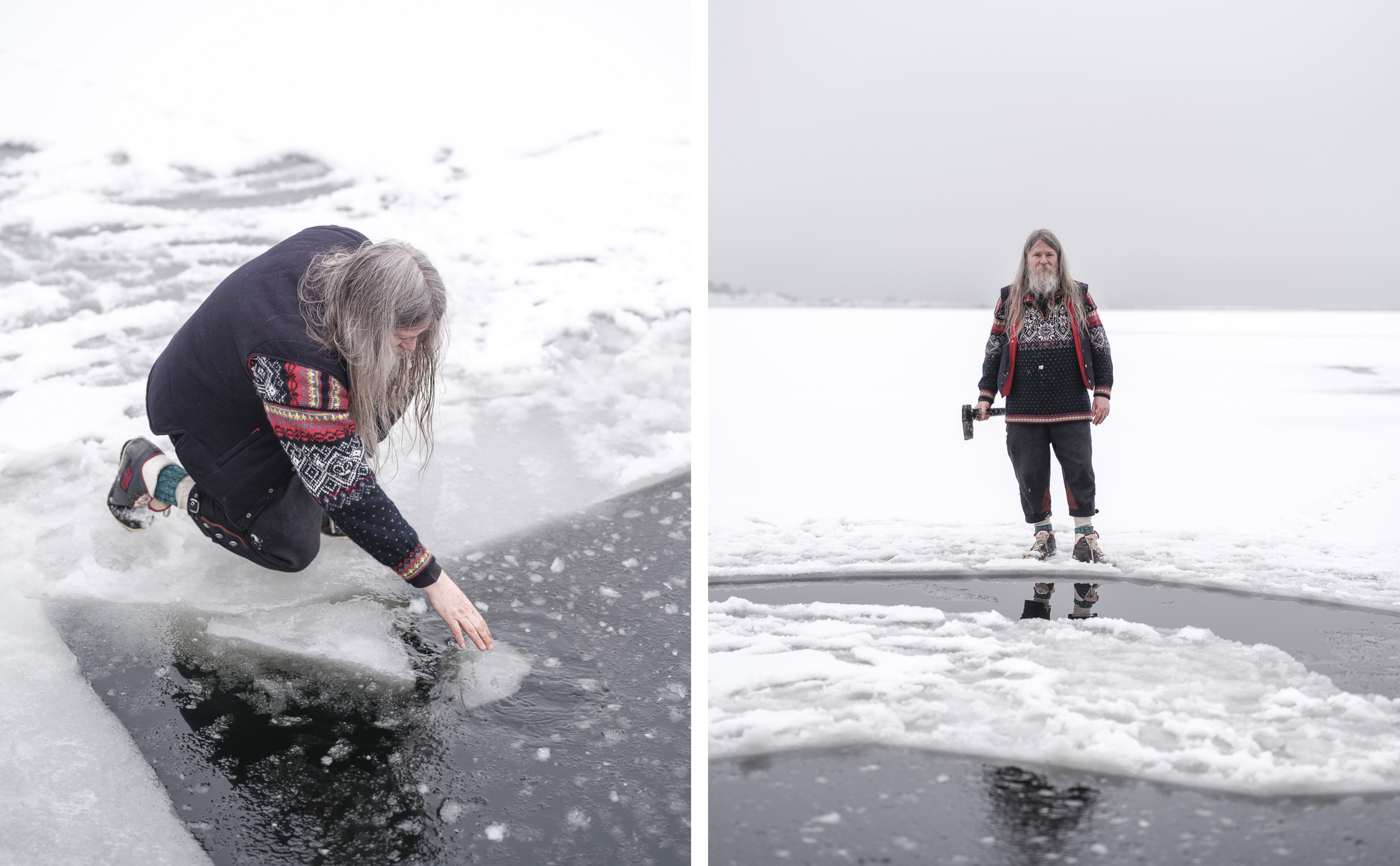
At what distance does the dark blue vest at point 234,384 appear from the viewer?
6.07 feet

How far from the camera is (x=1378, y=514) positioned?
3355mm

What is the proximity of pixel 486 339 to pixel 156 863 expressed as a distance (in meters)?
2.57

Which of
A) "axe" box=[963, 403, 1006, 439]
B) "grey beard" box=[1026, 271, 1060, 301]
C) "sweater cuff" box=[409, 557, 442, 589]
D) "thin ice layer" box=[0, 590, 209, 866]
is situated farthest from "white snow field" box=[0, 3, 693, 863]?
"grey beard" box=[1026, 271, 1060, 301]

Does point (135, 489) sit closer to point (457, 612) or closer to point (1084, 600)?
point (457, 612)

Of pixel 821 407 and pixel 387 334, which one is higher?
pixel 387 334

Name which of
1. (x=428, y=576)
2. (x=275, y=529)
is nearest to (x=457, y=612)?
(x=428, y=576)

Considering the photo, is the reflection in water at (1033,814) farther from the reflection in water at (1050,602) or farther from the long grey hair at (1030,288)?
the long grey hair at (1030,288)

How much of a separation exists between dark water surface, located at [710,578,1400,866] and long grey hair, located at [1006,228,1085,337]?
1.51 meters

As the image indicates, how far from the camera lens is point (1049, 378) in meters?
2.81

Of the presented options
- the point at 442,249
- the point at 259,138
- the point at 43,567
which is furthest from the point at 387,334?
the point at 259,138

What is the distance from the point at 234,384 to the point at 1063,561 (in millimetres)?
2411

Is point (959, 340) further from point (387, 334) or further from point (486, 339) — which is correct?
point (387, 334)

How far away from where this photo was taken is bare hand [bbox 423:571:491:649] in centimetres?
178

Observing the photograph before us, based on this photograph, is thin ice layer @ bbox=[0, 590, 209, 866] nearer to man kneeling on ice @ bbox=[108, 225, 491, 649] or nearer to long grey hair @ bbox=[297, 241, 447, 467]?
man kneeling on ice @ bbox=[108, 225, 491, 649]
